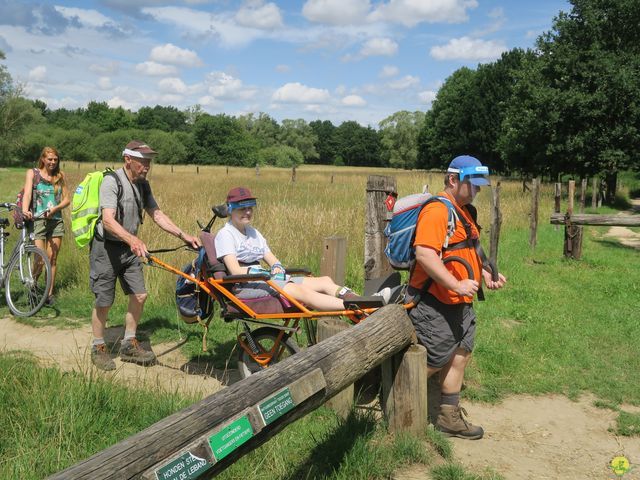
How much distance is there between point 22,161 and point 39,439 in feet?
207

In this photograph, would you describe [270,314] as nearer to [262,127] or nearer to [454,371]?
[454,371]

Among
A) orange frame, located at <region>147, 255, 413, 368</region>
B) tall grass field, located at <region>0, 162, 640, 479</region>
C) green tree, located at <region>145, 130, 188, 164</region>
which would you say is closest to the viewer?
tall grass field, located at <region>0, 162, 640, 479</region>

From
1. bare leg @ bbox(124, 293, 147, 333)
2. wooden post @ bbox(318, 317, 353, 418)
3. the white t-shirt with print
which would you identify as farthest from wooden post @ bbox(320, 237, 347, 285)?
bare leg @ bbox(124, 293, 147, 333)

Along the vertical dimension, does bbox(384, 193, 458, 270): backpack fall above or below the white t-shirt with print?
above

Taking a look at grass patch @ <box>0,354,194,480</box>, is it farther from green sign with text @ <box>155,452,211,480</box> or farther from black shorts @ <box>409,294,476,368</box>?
black shorts @ <box>409,294,476,368</box>

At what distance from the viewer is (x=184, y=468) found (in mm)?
2137

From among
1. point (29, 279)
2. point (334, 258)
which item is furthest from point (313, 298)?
point (29, 279)

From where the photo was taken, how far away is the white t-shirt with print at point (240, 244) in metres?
4.88

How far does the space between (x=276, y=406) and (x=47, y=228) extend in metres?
5.93

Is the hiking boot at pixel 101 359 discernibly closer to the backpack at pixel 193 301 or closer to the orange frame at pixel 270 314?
the backpack at pixel 193 301

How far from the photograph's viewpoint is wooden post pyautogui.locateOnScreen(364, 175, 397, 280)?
5.66m

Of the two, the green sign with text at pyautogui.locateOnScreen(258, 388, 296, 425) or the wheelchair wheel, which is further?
the wheelchair wheel

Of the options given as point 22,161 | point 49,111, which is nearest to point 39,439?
point 22,161

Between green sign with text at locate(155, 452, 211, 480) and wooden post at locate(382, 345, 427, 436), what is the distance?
6.24 feet
